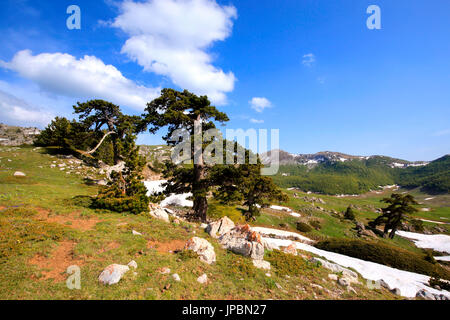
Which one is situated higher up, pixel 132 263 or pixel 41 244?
pixel 41 244

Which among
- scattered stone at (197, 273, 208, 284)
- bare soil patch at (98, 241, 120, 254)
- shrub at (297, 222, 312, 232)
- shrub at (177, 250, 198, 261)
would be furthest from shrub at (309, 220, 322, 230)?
bare soil patch at (98, 241, 120, 254)

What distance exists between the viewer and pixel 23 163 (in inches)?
1243

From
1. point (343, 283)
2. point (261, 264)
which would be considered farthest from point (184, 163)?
point (343, 283)

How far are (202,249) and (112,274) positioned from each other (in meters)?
4.88

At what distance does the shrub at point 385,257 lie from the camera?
68.2 feet

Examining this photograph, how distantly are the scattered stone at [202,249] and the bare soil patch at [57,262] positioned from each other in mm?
5380

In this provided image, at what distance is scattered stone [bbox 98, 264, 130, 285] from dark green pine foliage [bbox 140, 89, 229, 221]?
9.46 m

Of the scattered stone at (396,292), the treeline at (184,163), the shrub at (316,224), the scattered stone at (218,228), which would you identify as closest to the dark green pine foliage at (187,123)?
the treeline at (184,163)

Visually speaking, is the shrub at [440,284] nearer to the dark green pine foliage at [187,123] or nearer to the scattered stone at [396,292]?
the scattered stone at [396,292]

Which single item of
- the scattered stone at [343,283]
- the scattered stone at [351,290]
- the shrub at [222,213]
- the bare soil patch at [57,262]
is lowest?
the shrub at [222,213]

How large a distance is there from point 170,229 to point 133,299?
7.53 meters
